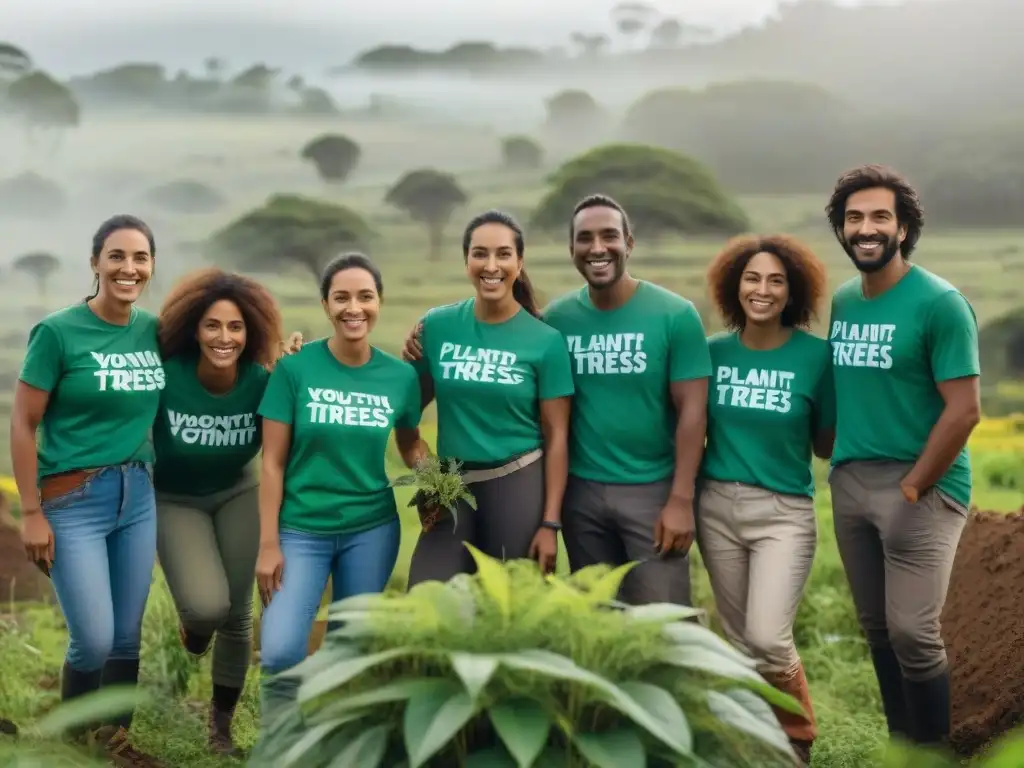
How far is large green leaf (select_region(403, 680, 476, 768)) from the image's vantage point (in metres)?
2.71

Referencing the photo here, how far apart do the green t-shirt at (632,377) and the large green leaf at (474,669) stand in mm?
1896

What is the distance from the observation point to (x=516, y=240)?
4.60 meters

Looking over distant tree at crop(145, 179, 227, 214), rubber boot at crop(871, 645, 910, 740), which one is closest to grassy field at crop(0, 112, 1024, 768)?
distant tree at crop(145, 179, 227, 214)

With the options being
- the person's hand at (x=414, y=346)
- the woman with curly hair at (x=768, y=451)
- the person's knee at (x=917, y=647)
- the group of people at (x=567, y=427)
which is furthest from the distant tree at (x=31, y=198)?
the person's knee at (x=917, y=647)

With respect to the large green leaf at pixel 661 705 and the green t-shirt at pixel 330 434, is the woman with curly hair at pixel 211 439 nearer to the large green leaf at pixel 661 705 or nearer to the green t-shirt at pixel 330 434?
the green t-shirt at pixel 330 434

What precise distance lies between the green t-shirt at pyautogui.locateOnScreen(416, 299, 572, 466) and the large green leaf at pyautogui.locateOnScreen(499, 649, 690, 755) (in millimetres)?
1719

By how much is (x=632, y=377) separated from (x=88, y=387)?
1.99 meters

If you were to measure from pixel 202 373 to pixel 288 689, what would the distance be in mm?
1345

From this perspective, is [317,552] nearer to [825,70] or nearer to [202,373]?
[202,373]

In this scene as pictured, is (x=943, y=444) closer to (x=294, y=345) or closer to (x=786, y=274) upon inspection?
(x=786, y=274)

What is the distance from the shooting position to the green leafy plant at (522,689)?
285cm

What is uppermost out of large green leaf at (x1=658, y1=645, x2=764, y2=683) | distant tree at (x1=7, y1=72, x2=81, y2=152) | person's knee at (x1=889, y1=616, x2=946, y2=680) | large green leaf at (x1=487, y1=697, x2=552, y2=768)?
distant tree at (x1=7, y1=72, x2=81, y2=152)

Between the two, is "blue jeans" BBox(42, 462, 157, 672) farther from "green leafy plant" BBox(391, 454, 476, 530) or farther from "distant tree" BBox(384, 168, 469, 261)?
"distant tree" BBox(384, 168, 469, 261)

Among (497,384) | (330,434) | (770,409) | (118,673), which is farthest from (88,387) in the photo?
(770,409)
